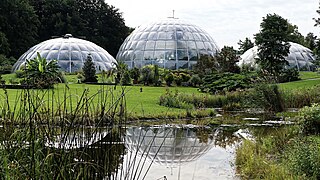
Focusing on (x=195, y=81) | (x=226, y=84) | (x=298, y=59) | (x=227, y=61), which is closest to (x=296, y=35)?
(x=298, y=59)

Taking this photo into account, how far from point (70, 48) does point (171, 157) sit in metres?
27.0

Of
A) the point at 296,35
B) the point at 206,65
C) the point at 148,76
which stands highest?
the point at 296,35

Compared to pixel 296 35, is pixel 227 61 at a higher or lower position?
lower

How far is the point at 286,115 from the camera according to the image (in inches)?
543

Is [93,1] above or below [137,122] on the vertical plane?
above

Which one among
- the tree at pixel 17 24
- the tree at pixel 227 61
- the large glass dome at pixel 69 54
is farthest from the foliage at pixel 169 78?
the tree at pixel 17 24

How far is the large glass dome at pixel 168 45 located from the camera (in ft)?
113

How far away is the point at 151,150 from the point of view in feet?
28.6

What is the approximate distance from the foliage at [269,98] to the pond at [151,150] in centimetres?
199

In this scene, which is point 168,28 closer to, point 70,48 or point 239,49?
point 70,48

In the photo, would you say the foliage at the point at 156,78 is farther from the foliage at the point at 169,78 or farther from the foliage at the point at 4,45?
the foliage at the point at 4,45

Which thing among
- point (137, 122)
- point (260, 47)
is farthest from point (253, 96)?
point (260, 47)

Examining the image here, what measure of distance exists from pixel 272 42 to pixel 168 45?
1016 cm

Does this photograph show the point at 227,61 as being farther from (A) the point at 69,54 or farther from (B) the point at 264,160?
(B) the point at 264,160
